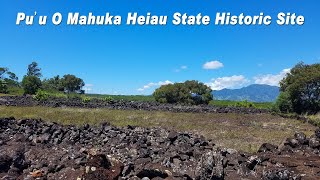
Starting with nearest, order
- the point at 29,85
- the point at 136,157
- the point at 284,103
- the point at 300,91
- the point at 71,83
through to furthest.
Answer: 1. the point at 136,157
2. the point at 300,91
3. the point at 284,103
4. the point at 29,85
5. the point at 71,83

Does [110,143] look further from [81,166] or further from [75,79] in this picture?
[75,79]

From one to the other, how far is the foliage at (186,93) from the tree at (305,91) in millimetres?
29234

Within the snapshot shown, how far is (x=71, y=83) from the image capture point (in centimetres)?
16112

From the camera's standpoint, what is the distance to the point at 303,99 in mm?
66562

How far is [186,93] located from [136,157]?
75215 mm

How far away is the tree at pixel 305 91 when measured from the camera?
64.6m

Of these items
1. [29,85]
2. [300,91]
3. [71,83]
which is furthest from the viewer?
[71,83]

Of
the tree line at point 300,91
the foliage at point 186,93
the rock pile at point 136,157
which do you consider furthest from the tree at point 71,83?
the rock pile at point 136,157

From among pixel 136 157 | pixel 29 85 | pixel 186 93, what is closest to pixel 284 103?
pixel 186 93

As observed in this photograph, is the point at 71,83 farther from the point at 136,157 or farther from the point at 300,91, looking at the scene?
the point at 136,157

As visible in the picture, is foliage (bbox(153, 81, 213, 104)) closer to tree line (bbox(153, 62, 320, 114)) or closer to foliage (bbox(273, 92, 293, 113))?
tree line (bbox(153, 62, 320, 114))

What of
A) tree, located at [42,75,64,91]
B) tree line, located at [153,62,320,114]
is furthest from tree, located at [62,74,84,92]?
tree line, located at [153,62,320,114]

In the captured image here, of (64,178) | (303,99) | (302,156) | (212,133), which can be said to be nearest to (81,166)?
(64,178)

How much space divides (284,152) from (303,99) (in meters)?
49.4
